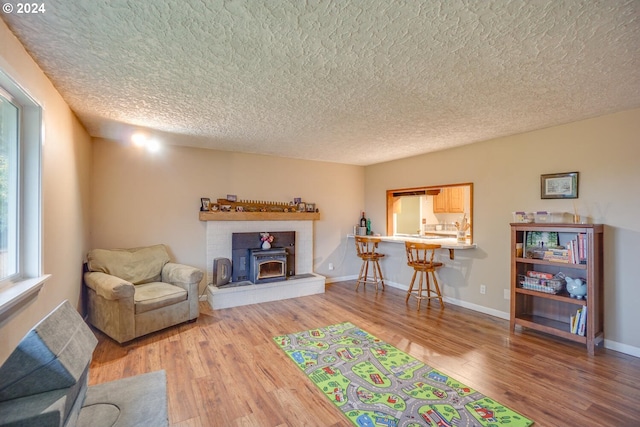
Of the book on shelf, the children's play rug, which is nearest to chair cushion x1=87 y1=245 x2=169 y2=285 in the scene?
the children's play rug

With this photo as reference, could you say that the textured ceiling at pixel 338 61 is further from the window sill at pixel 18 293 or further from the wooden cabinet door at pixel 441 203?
the wooden cabinet door at pixel 441 203

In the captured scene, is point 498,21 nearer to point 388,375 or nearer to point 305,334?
point 388,375

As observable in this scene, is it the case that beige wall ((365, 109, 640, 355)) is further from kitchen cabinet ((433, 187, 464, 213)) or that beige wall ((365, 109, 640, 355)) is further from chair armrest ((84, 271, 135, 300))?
chair armrest ((84, 271, 135, 300))

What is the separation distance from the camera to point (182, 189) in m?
4.32

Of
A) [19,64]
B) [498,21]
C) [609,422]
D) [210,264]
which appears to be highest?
[498,21]

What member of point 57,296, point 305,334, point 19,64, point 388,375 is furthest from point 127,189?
point 388,375

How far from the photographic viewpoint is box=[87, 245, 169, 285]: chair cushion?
3.38 metres

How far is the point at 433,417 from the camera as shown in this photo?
6.20 ft

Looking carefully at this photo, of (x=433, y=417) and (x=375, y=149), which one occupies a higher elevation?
(x=375, y=149)

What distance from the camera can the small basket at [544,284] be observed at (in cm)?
309

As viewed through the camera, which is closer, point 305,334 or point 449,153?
point 305,334

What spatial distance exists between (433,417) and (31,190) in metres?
3.10

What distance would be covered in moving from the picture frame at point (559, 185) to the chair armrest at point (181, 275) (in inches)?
162

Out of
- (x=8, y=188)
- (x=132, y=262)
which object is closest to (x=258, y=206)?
(x=132, y=262)
